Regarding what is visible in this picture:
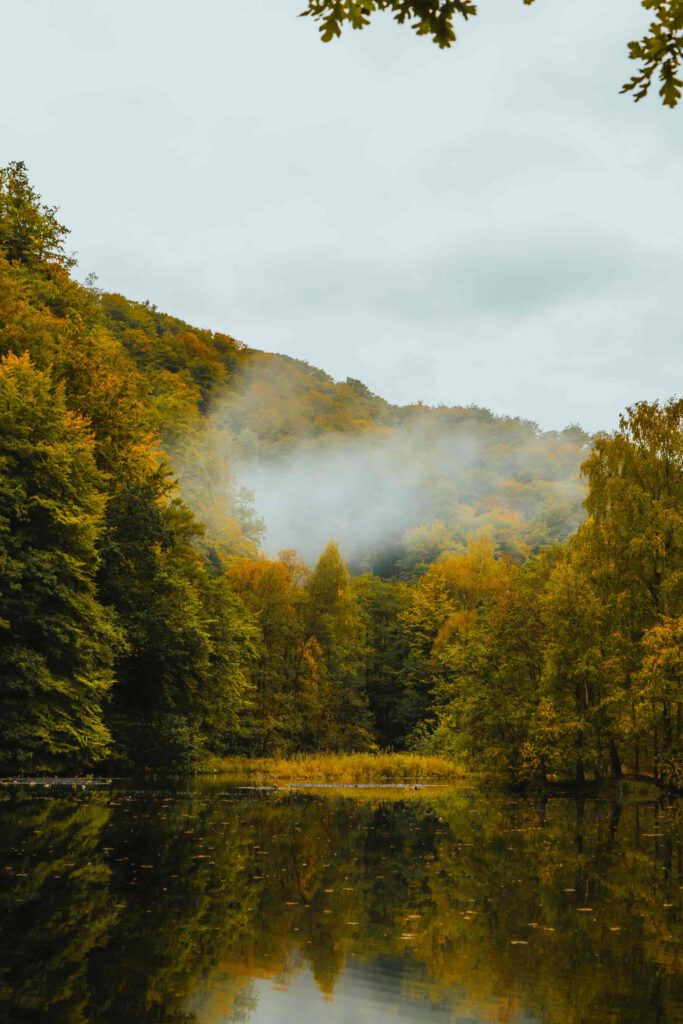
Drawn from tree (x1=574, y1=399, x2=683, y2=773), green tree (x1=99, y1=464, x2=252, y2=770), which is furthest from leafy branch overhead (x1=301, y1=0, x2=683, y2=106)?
green tree (x1=99, y1=464, x2=252, y2=770)

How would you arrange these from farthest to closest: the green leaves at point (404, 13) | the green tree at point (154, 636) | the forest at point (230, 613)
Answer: the green tree at point (154, 636) < the forest at point (230, 613) < the green leaves at point (404, 13)

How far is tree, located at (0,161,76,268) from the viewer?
50.7 m

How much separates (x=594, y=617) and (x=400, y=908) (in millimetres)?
23824

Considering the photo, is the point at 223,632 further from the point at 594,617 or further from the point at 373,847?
the point at 373,847

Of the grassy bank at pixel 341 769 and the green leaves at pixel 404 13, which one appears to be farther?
the grassy bank at pixel 341 769

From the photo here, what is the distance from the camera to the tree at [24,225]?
50.7m

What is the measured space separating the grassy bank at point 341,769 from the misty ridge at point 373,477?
45.6 meters

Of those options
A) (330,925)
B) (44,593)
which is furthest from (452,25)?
(44,593)

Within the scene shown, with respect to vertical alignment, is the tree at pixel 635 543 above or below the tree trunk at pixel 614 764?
above

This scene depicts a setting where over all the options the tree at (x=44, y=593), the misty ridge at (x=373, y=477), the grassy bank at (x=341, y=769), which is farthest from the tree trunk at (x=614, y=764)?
the misty ridge at (x=373, y=477)

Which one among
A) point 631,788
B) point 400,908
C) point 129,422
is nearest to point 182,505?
point 129,422

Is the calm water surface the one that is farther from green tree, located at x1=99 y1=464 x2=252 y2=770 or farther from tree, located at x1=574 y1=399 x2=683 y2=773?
green tree, located at x1=99 y1=464 x2=252 y2=770

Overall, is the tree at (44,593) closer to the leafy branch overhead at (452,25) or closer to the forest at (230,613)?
the forest at (230,613)

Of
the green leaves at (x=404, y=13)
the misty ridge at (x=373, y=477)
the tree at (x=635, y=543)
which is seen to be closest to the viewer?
the green leaves at (x=404, y=13)
